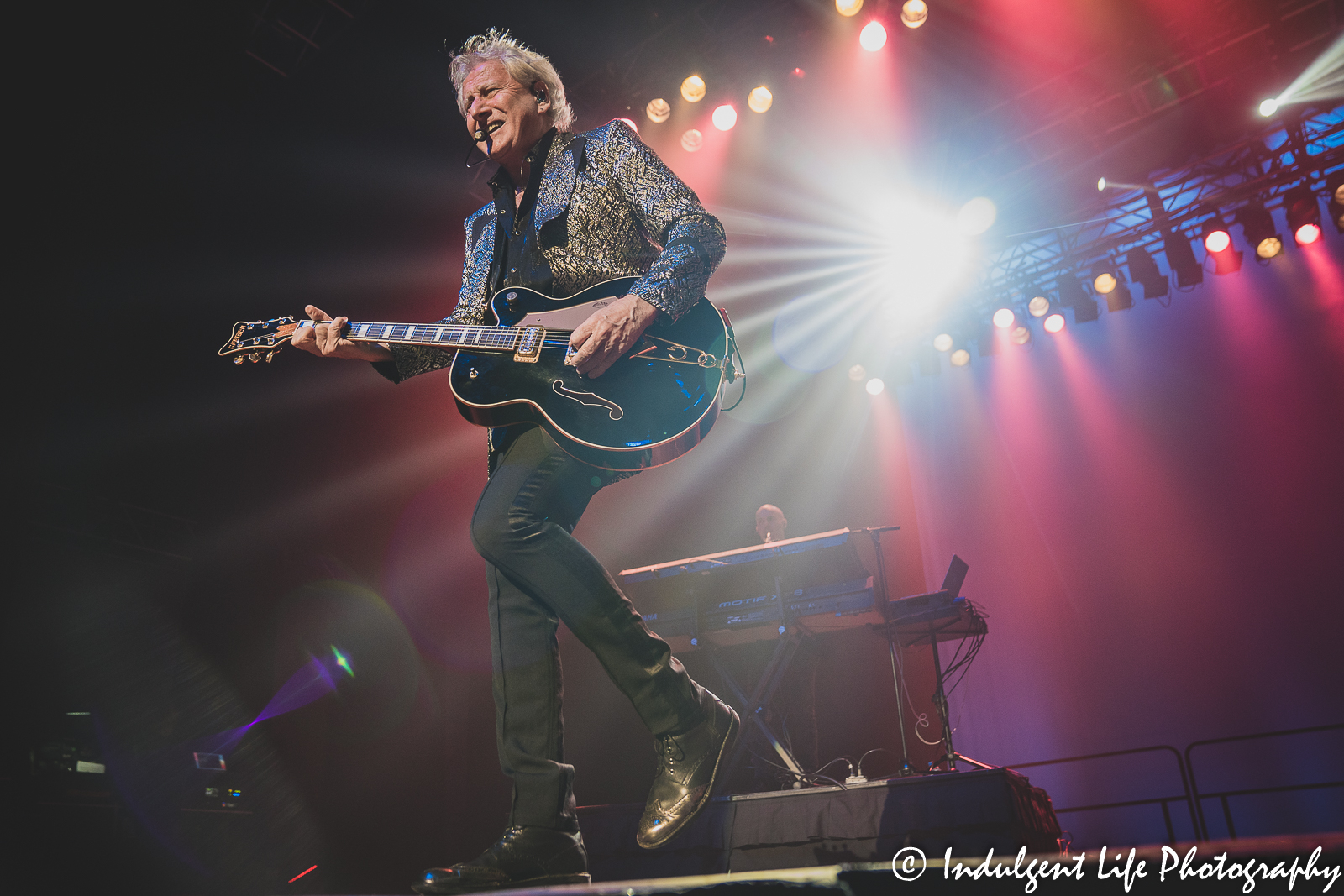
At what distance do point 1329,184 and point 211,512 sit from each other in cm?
983

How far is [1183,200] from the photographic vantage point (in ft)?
27.4

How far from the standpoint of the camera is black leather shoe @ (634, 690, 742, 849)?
161cm

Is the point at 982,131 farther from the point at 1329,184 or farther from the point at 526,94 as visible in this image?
the point at 526,94

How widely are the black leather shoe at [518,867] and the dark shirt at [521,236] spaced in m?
1.36

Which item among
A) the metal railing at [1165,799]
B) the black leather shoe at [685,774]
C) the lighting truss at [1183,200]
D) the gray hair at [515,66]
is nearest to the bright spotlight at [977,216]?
the lighting truss at [1183,200]

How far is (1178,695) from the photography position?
283 inches

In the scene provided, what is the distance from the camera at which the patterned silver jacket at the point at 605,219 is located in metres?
1.97

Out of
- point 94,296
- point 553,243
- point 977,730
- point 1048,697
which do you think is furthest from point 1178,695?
point 94,296

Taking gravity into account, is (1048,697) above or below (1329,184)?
below

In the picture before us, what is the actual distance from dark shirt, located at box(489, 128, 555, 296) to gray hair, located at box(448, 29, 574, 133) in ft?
0.43

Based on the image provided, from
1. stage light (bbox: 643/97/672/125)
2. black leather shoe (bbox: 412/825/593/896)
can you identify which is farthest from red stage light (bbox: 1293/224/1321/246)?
black leather shoe (bbox: 412/825/593/896)

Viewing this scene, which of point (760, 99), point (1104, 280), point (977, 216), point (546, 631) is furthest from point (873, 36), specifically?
point (546, 631)

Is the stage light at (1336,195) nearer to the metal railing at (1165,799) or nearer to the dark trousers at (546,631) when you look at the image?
the metal railing at (1165,799)

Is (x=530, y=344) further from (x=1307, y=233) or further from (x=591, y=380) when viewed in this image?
(x=1307, y=233)
